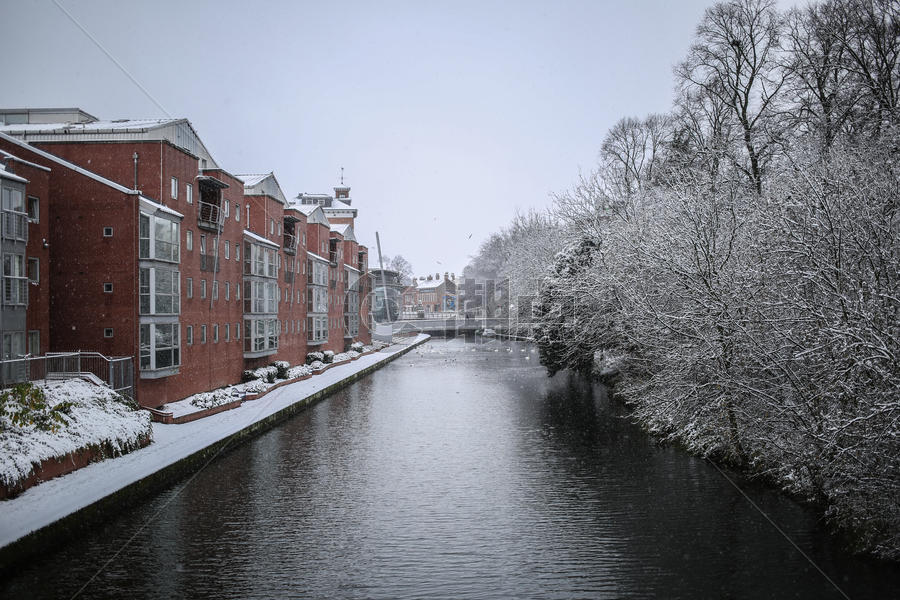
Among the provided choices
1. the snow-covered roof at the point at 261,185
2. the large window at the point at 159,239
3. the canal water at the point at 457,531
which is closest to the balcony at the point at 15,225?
the large window at the point at 159,239

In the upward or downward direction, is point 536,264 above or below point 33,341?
above

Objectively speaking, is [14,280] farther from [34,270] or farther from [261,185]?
[261,185]

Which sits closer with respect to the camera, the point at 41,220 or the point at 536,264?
the point at 41,220

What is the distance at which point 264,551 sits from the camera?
11164 mm

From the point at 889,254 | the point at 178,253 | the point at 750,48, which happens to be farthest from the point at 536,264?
the point at 889,254

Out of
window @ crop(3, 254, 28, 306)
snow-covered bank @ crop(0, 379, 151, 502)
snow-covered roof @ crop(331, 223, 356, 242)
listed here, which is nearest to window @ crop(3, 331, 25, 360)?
window @ crop(3, 254, 28, 306)

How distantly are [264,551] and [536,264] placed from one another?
3641 cm

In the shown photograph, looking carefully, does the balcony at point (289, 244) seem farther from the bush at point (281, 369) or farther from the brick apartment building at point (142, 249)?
the bush at point (281, 369)

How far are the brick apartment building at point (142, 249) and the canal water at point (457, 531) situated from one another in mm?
5619

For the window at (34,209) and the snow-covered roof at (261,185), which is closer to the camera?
the window at (34,209)

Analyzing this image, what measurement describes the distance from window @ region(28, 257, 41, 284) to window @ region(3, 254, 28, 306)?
1295 mm

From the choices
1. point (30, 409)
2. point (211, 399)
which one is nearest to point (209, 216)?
point (211, 399)

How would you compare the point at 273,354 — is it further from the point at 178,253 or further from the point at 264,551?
the point at 264,551

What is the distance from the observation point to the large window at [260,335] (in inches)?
1196
